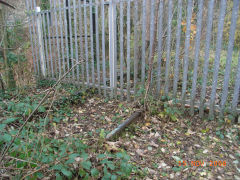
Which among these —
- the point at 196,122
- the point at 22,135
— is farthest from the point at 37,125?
the point at 196,122

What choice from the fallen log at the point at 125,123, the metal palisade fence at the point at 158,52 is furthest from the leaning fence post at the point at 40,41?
the fallen log at the point at 125,123

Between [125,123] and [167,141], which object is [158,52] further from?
[167,141]

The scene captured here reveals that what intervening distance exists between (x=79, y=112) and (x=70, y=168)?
202cm

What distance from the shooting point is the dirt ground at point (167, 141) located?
7.15 feet

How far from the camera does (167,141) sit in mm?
2738

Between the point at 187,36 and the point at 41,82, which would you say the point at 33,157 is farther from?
the point at 41,82

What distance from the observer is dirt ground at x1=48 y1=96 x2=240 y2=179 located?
2180 mm

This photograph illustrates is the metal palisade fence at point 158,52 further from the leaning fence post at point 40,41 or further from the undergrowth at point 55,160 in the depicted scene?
the undergrowth at point 55,160

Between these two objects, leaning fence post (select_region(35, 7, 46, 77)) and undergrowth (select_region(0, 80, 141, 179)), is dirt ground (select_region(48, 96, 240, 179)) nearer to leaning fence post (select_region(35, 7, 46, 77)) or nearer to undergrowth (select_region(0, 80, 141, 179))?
undergrowth (select_region(0, 80, 141, 179))

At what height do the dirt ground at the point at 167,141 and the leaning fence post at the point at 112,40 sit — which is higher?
the leaning fence post at the point at 112,40

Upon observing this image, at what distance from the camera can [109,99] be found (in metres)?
4.21

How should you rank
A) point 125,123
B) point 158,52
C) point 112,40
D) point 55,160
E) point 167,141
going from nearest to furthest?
point 55,160, point 167,141, point 125,123, point 158,52, point 112,40
